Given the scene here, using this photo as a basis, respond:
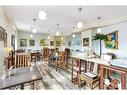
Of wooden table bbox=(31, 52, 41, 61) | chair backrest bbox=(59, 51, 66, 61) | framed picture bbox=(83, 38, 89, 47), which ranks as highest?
framed picture bbox=(83, 38, 89, 47)

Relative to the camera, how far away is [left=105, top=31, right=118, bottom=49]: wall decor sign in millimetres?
5673

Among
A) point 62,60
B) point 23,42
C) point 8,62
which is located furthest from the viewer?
point 23,42

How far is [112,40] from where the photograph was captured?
5879mm

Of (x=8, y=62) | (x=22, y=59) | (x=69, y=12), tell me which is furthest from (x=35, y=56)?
(x=22, y=59)

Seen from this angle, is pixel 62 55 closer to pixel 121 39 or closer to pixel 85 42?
pixel 121 39

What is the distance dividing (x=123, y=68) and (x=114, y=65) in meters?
0.19

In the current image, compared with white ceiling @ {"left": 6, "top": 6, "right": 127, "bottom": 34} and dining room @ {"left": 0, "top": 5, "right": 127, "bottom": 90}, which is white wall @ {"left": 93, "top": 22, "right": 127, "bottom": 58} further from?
white ceiling @ {"left": 6, "top": 6, "right": 127, "bottom": 34}

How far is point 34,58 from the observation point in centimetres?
874

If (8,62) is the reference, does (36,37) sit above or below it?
above

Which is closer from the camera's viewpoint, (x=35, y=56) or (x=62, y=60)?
(x=62, y=60)

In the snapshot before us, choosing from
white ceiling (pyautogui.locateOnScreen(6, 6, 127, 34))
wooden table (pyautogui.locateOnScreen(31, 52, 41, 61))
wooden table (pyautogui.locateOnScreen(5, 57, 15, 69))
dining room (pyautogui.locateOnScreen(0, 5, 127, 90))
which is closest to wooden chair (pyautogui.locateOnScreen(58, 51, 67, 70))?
dining room (pyautogui.locateOnScreen(0, 5, 127, 90))
